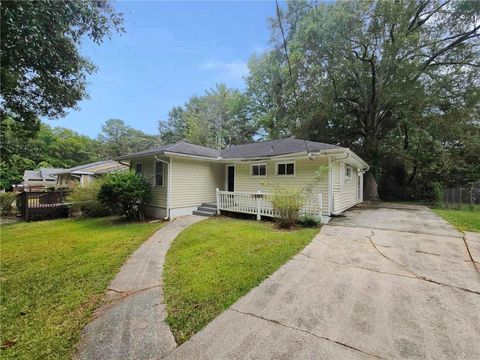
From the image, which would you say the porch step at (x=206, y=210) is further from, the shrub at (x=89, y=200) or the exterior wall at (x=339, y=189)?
the exterior wall at (x=339, y=189)

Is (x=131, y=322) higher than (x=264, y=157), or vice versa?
(x=264, y=157)

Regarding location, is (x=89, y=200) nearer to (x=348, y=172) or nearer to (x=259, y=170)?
(x=259, y=170)

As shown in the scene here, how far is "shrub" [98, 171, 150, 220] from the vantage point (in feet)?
29.9

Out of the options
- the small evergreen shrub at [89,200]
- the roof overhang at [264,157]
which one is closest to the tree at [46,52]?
the roof overhang at [264,157]

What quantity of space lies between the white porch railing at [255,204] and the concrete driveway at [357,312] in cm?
330

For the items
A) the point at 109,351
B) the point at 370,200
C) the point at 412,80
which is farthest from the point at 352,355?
the point at 412,80

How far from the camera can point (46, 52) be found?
A: 5.24 m

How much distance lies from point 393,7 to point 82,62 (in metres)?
16.9

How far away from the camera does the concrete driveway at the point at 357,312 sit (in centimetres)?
224

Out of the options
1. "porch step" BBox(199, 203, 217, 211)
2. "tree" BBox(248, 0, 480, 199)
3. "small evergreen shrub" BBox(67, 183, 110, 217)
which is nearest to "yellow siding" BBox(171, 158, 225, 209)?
"porch step" BBox(199, 203, 217, 211)

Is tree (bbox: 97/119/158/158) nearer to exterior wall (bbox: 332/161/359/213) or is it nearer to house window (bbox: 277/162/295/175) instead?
house window (bbox: 277/162/295/175)

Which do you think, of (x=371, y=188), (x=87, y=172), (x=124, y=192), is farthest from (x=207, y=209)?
(x=87, y=172)

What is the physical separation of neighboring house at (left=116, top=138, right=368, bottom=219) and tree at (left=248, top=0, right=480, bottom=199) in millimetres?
4850

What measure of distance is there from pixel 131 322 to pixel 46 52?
6174mm
